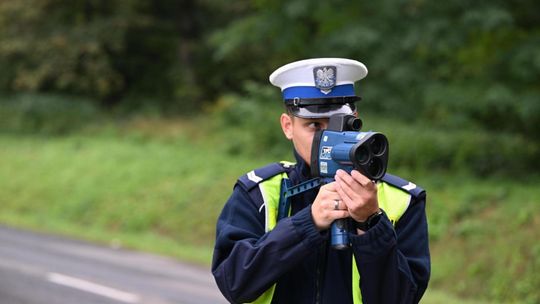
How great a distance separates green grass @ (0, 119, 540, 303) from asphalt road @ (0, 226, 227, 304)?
875 millimetres

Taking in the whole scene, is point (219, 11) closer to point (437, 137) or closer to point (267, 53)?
point (267, 53)

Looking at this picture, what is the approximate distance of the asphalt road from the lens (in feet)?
31.5

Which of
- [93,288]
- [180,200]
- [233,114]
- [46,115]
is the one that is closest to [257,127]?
[233,114]

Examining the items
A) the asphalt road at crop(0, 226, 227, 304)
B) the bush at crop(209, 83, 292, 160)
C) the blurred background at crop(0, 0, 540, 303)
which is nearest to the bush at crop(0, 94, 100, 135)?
the blurred background at crop(0, 0, 540, 303)

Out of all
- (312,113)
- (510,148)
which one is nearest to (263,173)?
(312,113)

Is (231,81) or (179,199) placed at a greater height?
(231,81)

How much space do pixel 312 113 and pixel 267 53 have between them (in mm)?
21355

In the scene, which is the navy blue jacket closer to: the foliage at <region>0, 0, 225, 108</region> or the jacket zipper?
the jacket zipper

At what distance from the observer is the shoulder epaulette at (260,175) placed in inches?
108

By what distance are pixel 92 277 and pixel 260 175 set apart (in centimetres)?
854

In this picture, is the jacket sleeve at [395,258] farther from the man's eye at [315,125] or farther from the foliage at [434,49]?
the foliage at [434,49]

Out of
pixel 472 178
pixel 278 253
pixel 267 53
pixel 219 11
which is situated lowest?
pixel 278 253

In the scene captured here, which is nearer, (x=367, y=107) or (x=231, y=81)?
(x=367, y=107)

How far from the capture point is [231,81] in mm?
26078
